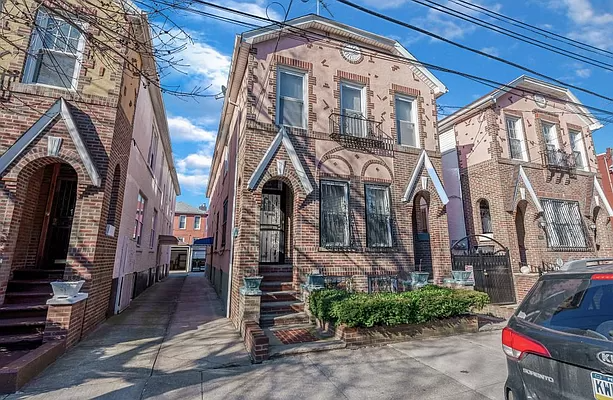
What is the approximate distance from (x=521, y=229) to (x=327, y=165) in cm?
929

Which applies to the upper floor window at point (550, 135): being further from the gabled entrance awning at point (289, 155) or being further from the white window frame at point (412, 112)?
the gabled entrance awning at point (289, 155)

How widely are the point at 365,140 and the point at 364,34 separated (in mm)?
3902

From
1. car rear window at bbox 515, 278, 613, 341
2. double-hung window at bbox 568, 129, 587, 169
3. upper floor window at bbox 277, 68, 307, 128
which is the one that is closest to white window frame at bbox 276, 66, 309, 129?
upper floor window at bbox 277, 68, 307, 128

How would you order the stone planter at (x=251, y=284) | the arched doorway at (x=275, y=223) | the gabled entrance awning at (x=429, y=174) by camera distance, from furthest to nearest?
the gabled entrance awning at (x=429, y=174), the arched doorway at (x=275, y=223), the stone planter at (x=251, y=284)

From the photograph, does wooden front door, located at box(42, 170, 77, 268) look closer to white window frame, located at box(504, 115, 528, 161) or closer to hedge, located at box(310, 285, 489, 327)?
hedge, located at box(310, 285, 489, 327)

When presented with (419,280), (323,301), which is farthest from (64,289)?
(419,280)

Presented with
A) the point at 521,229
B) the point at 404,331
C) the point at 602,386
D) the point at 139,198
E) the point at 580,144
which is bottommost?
the point at 404,331

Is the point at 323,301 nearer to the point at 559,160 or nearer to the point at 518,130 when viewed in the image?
the point at 518,130

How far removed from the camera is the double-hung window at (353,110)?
9.53 metres

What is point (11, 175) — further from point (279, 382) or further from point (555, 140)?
point (555, 140)

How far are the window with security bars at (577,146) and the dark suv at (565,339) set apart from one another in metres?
15.0

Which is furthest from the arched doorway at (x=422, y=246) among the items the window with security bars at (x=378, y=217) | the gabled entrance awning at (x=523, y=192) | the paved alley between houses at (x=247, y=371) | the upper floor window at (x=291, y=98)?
the upper floor window at (x=291, y=98)

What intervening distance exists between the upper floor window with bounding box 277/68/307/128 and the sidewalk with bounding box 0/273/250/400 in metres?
5.82

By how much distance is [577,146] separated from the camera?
563 inches
